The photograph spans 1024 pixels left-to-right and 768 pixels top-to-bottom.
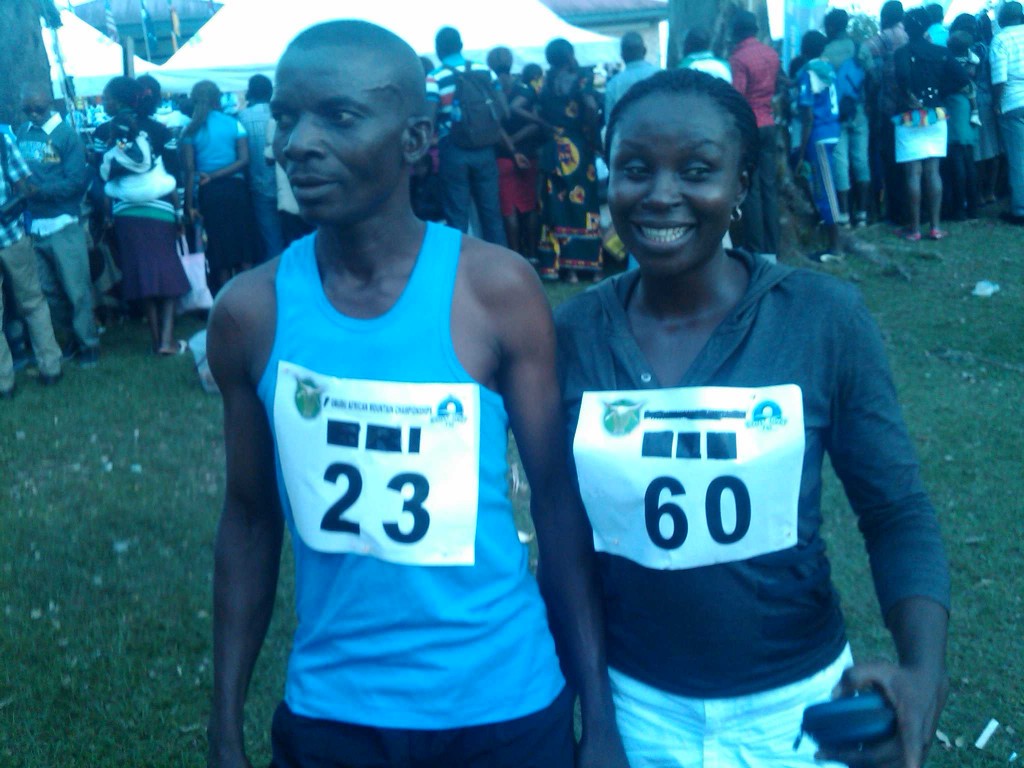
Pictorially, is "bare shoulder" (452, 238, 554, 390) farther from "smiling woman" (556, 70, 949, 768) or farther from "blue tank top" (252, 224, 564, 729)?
"smiling woman" (556, 70, 949, 768)

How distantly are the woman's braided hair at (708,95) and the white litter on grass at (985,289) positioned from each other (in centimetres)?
768

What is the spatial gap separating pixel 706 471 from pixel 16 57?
932cm

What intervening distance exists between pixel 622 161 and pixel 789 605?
0.85 metres

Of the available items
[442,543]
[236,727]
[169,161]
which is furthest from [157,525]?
[169,161]

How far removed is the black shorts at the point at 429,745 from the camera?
1.95m

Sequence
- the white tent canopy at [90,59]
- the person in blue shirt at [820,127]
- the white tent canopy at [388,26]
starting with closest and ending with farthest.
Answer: the person in blue shirt at [820,127] < the white tent canopy at [388,26] < the white tent canopy at [90,59]

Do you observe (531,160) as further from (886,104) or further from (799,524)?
Answer: (799,524)

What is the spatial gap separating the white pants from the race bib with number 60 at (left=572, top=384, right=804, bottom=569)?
0.25 metres

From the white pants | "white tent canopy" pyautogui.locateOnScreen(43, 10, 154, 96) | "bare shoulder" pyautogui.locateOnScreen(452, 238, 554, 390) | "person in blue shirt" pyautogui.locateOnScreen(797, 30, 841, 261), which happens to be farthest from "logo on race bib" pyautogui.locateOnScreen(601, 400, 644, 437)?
"white tent canopy" pyautogui.locateOnScreen(43, 10, 154, 96)

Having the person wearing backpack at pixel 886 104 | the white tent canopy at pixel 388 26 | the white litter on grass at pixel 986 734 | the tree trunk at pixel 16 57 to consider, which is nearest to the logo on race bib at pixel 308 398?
the white litter on grass at pixel 986 734

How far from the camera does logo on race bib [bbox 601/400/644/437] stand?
2.00 m

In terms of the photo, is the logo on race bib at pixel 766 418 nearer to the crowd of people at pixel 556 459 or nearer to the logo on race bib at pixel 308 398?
the crowd of people at pixel 556 459

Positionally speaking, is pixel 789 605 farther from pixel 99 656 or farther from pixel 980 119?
pixel 980 119

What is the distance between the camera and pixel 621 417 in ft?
6.61
